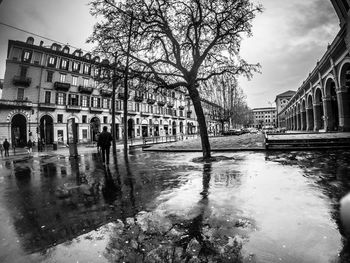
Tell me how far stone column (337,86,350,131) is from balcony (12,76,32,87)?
45.8m

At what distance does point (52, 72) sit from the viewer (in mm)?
39062

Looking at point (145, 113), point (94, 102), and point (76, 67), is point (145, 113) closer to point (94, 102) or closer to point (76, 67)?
point (94, 102)

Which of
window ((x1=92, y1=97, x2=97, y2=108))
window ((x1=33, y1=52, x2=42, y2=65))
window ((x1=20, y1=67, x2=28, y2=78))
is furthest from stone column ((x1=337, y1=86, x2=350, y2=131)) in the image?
window ((x1=20, y1=67, x2=28, y2=78))

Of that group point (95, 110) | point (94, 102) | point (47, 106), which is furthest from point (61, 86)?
point (95, 110)

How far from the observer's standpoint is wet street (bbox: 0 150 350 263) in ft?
8.56

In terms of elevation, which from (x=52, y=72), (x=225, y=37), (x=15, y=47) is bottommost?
(x=225, y=37)

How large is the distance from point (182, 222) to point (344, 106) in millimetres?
24987

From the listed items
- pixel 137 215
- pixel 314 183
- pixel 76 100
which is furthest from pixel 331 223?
pixel 76 100

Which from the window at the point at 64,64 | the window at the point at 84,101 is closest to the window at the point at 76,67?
the window at the point at 64,64

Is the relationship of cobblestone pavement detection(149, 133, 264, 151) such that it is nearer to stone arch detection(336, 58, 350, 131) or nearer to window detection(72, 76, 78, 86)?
stone arch detection(336, 58, 350, 131)

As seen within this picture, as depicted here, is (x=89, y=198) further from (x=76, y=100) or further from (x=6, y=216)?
(x=76, y=100)

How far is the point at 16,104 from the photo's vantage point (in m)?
33.2

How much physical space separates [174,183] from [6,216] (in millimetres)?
4114

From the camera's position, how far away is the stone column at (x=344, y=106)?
2062 centimetres
